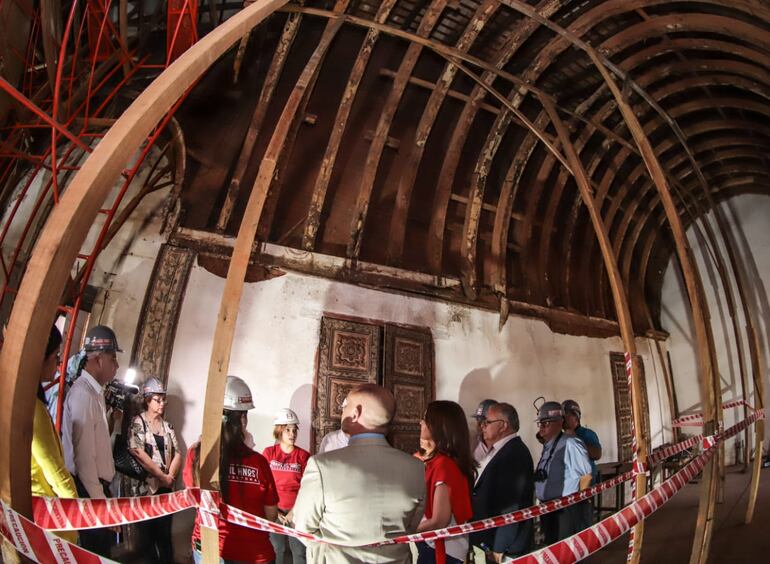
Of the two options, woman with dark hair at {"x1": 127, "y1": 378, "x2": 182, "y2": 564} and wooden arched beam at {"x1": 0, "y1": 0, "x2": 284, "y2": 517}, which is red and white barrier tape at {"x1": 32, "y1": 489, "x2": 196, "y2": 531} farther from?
woman with dark hair at {"x1": 127, "y1": 378, "x2": 182, "y2": 564}

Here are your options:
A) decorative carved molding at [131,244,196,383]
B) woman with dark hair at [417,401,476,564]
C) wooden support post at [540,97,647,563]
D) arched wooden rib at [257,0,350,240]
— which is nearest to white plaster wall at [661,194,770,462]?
wooden support post at [540,97,647,563]

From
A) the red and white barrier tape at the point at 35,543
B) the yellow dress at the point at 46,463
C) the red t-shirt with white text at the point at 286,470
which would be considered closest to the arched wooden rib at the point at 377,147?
the red t-shirt with white text at the point at 286,470

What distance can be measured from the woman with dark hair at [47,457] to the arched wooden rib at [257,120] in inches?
160

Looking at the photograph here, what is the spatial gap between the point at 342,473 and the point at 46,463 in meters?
1.20

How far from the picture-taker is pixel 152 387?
16.0ft

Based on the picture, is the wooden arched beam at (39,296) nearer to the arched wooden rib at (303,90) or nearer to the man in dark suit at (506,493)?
the man in dark suit at (506,493)

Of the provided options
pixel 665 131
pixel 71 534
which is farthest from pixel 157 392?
pixel 665 131

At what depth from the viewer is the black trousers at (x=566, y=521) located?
4.05 m

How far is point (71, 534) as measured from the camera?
2.33m

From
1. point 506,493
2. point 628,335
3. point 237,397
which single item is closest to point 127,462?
point 237,397

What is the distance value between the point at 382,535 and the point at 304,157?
18.5ft

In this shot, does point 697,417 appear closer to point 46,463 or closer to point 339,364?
point 339,364

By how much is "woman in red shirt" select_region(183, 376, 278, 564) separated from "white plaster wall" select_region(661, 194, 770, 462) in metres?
10.9

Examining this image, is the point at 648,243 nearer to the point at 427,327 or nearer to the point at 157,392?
the point at 427,327
